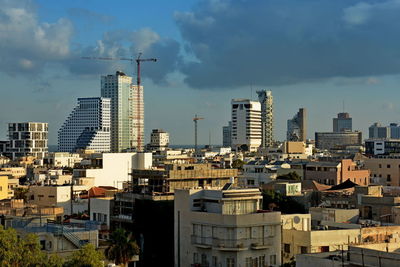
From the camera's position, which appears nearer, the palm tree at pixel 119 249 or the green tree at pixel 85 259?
the green tree at pixel 85 259

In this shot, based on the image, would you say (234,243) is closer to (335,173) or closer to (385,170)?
(335,173)

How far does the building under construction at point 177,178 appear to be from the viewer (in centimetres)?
6228

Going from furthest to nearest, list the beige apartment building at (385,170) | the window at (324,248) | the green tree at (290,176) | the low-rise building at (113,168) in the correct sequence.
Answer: the beige apartment building at (385,170) < the low-rise building at (113,168) < the green tree at (290,176) < the window at (324,248)

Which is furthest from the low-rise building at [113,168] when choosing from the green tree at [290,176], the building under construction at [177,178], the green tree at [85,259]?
the green tree at [85,259]

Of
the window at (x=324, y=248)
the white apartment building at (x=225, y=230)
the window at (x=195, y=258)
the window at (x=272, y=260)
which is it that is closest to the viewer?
the white apartment building at (x=225, y=230)

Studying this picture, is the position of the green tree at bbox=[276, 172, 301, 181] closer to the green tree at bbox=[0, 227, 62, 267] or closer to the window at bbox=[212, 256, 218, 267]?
the window at bbox=[212, 256, 218, 267]

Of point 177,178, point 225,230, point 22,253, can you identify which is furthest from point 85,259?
point 177,178

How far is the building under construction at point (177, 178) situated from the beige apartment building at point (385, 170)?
186ft

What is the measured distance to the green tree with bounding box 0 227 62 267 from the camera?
38625 millimetres

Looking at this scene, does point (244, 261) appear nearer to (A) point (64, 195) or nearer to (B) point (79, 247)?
(B) point (79, 247)

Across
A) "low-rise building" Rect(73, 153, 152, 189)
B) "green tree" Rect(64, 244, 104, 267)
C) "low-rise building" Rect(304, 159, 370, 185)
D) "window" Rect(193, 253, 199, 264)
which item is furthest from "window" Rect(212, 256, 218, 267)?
"low-rise building" Rect(304, 159, 370, 185)

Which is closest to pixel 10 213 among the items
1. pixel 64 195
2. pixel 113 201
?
pixel 113 201

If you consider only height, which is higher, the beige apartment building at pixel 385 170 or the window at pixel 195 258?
the beige apartment building at pixel 385 170

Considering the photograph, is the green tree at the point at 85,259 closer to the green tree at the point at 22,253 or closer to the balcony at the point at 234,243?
the green tree at the point at 22,253
